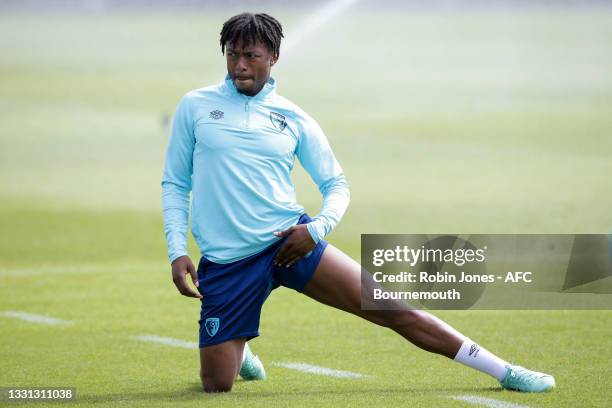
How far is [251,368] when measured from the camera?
7621mm

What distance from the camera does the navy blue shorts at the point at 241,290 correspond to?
23.2ft

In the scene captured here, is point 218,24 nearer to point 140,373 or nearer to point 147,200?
point 147,200

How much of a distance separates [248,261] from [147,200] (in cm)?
1216

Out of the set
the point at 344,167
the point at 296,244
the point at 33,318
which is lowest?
the point at 344,167

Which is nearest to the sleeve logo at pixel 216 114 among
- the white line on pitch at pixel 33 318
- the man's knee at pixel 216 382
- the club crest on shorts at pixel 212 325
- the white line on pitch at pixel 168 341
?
the club crest on shorts at pixel 212 325

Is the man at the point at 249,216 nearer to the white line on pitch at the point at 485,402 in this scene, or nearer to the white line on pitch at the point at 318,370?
the white line on pitch at the point at 485,402

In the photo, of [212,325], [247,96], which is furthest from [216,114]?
[212,325]

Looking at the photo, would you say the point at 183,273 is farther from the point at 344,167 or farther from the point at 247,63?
the point at 344,167

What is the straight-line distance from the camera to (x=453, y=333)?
706 cm

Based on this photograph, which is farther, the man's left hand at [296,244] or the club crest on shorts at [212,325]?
the club crest on shorts at [212,325]

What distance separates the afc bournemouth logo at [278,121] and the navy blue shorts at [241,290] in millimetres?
523

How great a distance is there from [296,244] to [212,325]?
654mm

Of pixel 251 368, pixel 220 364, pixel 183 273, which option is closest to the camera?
pixel 183 273

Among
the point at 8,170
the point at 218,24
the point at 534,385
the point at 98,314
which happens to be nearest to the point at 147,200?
the point at 8,170
